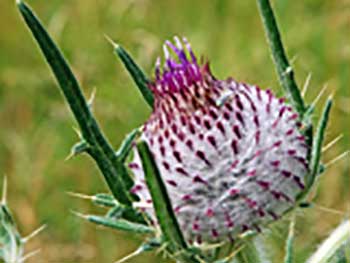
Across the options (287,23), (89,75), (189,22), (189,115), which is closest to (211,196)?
(189,115)

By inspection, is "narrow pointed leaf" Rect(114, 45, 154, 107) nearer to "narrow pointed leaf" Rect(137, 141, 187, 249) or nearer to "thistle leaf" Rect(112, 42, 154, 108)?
"thistle leaf" Rect(112, 42, 154, 108)

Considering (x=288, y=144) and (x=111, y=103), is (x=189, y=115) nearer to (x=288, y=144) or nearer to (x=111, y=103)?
(x=288, y=144)

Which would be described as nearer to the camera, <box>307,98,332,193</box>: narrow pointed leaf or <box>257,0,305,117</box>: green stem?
<box>307,98,332,193</box>: narrow pointed leaf

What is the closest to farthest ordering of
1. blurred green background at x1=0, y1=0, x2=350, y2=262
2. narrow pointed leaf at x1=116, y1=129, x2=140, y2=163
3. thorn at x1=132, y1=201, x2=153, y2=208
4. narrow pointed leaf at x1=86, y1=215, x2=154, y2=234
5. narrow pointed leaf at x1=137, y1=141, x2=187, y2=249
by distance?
narrow pointed leaf at x1=137, y1=141, x2=187, y2=249, narrow pointed leaf at x1=86, y1=215, x2=154, y2=234, thorn at x1=132, y1=201, x2=153, y2=208, narrow pointed leaf at x1=116, y1=129, x2=140, y2=163, blurred green background at x1=0, y1=0, x2=350, y2=262

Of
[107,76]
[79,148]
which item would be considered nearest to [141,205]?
[79,148]

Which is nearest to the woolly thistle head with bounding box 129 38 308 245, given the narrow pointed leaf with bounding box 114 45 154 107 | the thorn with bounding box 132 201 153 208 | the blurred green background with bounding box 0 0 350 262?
the thorn with bounding box 132 201 153 208

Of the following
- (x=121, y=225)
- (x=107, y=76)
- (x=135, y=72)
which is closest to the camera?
(x=121, y=225)

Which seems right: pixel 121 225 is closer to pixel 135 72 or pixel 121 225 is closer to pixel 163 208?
pixel 163 208
